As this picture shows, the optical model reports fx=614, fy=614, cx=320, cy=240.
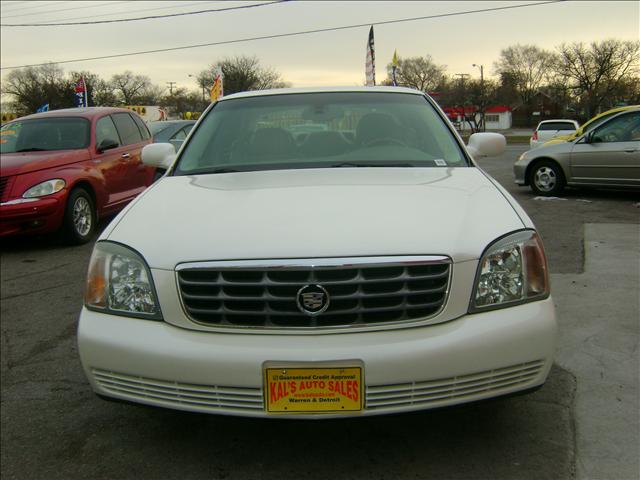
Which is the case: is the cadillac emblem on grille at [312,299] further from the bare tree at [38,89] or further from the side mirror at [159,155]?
the bare tree at [38,89]

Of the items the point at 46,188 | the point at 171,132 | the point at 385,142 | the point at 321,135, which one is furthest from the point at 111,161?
the point at 385,142

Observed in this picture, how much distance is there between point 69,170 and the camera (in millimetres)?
7348

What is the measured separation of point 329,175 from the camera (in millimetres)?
3141

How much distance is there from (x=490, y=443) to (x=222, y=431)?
1203 mm

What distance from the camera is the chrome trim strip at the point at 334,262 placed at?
221 cm

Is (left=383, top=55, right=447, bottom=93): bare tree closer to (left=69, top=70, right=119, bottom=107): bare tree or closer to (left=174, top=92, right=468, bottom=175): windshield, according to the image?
(left=69, top=70, right=119, bottom=107): bare tree

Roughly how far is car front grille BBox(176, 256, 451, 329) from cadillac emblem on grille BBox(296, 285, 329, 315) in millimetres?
→ 14

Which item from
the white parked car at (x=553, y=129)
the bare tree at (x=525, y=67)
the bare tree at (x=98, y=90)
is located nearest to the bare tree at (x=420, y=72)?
the bare tree at (x=525, y=67)

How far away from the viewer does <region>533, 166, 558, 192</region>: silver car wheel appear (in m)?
10.5

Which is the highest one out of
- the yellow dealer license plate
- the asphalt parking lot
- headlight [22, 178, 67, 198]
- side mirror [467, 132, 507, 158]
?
side mirror [467, 132, 507, 158]

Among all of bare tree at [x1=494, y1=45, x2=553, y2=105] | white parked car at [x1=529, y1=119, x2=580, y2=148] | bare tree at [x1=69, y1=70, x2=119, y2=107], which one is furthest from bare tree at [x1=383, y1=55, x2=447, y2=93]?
white parked car at [x1=529, y1=119, x2=580, y2=148]

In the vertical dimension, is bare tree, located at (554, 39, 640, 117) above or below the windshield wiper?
above

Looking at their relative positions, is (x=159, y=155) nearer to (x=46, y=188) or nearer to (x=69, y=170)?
(x=46, y=188)

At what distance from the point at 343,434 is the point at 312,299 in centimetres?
87
